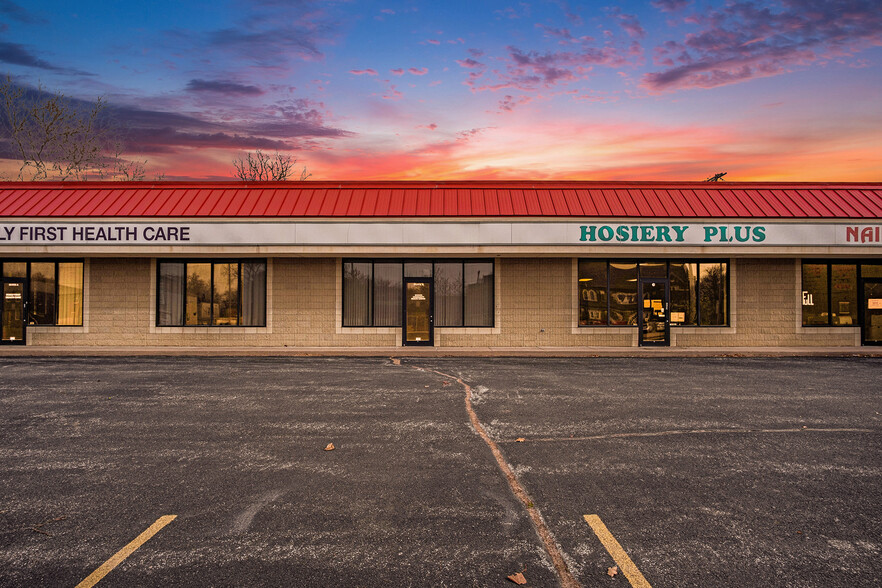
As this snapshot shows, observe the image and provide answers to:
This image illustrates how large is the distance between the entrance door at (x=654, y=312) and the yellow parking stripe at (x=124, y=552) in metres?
17.8

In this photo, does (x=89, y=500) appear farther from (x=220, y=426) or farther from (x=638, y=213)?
(x=638, y=213)

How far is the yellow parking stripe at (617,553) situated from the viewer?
3.70 meters

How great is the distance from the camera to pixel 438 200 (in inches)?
760

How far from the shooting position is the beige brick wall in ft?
63.0

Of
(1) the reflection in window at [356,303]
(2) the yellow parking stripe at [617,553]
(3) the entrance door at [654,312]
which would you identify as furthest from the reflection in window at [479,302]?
(2) the yellow parking stripe at [617,553]

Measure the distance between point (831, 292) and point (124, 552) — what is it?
2300 cm

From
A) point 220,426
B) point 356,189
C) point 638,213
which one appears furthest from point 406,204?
point 220,426

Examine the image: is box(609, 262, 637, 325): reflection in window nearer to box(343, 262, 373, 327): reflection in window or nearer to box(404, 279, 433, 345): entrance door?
box(404, 279, 433, 345): entrance door

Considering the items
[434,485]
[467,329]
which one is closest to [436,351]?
[467,329]

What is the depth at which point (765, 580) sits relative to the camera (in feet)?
12.2

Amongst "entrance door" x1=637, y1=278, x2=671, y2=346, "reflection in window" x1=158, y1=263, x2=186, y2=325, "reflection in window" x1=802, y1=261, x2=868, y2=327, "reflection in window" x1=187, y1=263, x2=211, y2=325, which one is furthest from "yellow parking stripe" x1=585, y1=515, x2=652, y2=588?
"reflection in window" x1=802, y1=261, x2=868, y2=327

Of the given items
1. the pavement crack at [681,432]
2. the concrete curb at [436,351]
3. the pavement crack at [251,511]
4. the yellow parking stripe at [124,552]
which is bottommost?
→ the yellow parking stripe at [124,552]

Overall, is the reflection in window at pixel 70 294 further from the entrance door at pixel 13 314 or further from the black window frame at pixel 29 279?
the entrance door at pixel 13 314

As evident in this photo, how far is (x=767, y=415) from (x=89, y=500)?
9.58 m
